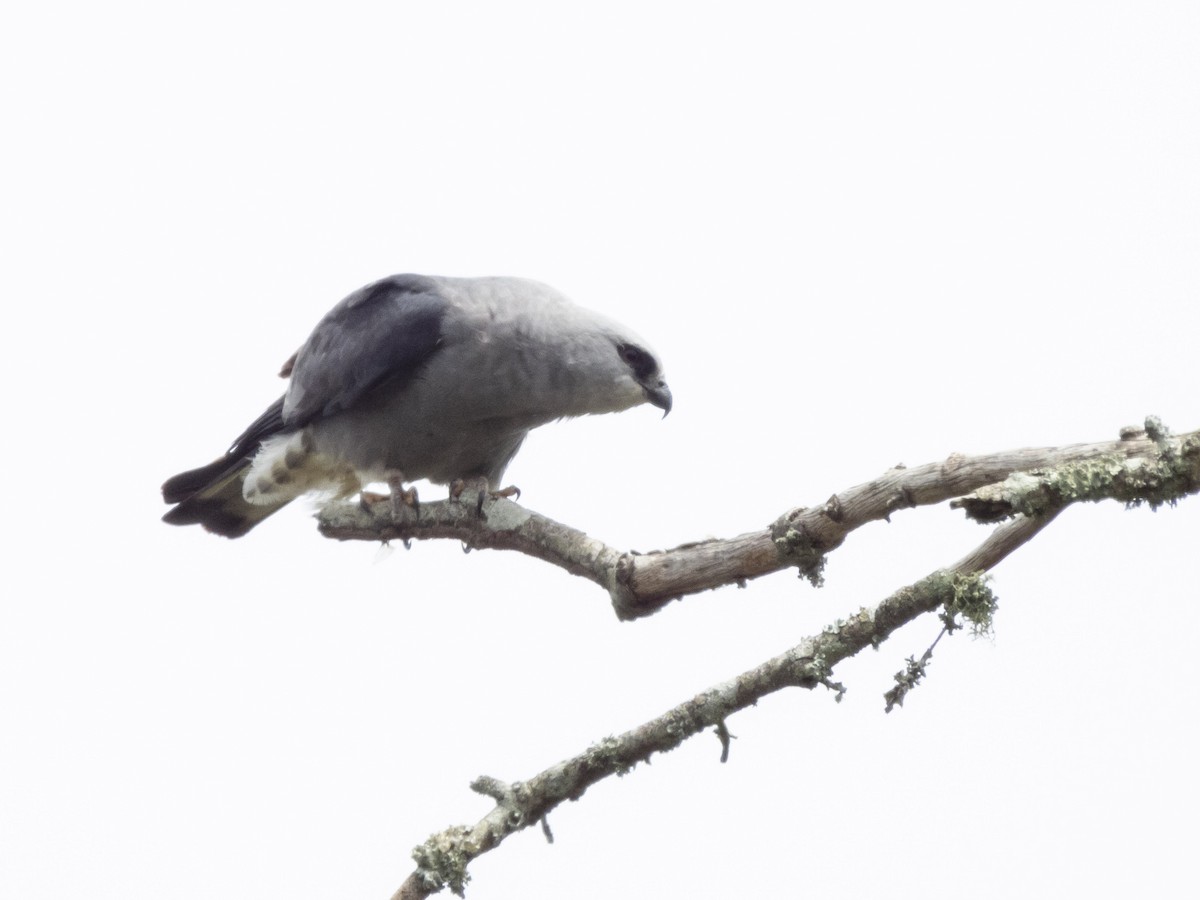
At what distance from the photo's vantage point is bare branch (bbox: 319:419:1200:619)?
3.31m

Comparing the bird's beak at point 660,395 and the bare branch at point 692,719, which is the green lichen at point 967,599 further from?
the bird's beak at point 660,395

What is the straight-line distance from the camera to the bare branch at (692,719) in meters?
3.66

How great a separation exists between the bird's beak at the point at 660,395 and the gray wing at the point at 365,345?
49.1 inches

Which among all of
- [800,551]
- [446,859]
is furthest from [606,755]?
[800,551]

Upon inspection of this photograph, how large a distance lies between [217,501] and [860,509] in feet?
18.2

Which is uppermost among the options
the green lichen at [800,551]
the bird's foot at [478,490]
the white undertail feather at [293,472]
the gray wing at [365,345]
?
the gray wing at [365,345]

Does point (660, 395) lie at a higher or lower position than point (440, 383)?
lower

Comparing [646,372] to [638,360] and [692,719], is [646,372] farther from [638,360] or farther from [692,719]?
[692,719]

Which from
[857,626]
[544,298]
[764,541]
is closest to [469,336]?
[544,298]

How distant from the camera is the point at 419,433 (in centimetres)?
693

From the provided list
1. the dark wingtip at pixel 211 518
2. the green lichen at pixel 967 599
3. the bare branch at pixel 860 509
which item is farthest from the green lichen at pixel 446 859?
the dark wingtip at pixel 211 518

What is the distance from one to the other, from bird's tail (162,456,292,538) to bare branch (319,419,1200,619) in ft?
9.39

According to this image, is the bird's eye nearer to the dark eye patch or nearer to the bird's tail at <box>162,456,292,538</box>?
the dark eye patch

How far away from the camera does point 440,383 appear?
6.82 meters
